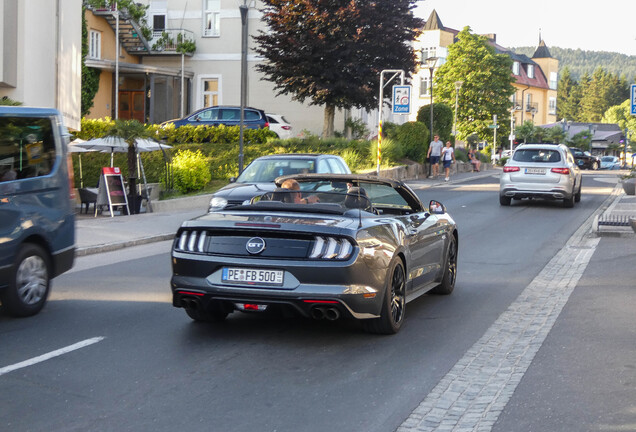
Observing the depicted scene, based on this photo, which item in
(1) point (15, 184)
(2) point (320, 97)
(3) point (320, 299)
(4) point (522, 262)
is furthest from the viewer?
(2) point (320, 97)

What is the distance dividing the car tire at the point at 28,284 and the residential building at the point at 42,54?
650 inches

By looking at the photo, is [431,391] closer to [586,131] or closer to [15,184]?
[15,184]

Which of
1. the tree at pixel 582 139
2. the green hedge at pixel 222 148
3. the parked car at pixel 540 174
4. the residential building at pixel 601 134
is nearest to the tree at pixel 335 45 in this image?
the green hedge at pixel 222 148

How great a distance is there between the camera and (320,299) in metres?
7.05

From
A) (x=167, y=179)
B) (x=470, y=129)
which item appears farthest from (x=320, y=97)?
(x=470, y=129)

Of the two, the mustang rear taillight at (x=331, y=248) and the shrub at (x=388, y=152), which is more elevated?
the shrub at (x=388, y=152)

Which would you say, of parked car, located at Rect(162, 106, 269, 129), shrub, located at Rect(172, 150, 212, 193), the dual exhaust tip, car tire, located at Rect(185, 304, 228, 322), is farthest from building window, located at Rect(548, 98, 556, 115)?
the dual exhaust tip

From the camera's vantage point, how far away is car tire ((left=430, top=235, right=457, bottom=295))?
9859 mm

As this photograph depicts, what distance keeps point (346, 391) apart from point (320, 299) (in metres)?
1.22

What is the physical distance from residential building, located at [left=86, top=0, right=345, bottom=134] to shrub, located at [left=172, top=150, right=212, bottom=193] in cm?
2053

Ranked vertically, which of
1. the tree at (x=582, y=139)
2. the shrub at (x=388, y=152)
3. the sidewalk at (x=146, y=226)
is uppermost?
the tree at (x=582, y=139)

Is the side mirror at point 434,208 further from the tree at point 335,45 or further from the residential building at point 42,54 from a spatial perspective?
the tree at point 335,45

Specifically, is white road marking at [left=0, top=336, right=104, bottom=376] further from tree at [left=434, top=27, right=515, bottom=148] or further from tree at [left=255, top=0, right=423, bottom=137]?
tree at [left=434, top=27, right=515, bottom=148]

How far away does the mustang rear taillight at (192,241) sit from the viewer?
7.45m
